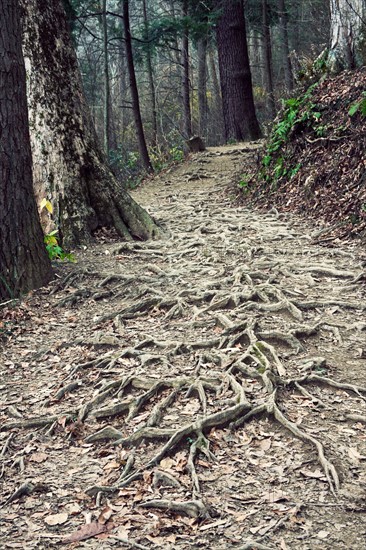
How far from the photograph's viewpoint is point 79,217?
8305 mm

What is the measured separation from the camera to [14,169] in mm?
6078

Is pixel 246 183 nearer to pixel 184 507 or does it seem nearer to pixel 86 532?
pixel 184 507

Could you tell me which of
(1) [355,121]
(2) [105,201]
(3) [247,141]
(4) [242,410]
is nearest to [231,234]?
(2) [105,201]

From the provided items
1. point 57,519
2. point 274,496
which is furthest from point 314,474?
point 57,519

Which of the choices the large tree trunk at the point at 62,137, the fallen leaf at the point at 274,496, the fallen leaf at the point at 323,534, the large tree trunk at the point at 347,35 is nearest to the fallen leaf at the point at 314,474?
the fallen leaf at the point at 274,496

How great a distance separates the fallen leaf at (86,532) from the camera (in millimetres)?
2994

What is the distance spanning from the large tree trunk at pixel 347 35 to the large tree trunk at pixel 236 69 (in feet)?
22.5

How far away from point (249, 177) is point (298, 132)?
1.53 metres

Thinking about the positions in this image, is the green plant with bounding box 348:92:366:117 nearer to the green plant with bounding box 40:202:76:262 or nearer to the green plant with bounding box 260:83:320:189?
the green plant with bounding box 260:83:320:189

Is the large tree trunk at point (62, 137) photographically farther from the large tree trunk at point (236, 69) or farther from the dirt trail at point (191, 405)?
the large tree trunk at point (236, 69)

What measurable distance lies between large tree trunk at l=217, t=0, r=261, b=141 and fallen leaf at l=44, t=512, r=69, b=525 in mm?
14792

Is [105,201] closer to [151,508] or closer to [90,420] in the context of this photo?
[90,420]

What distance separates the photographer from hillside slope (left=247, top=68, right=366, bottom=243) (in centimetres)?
797

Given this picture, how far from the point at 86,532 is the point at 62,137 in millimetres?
6354
